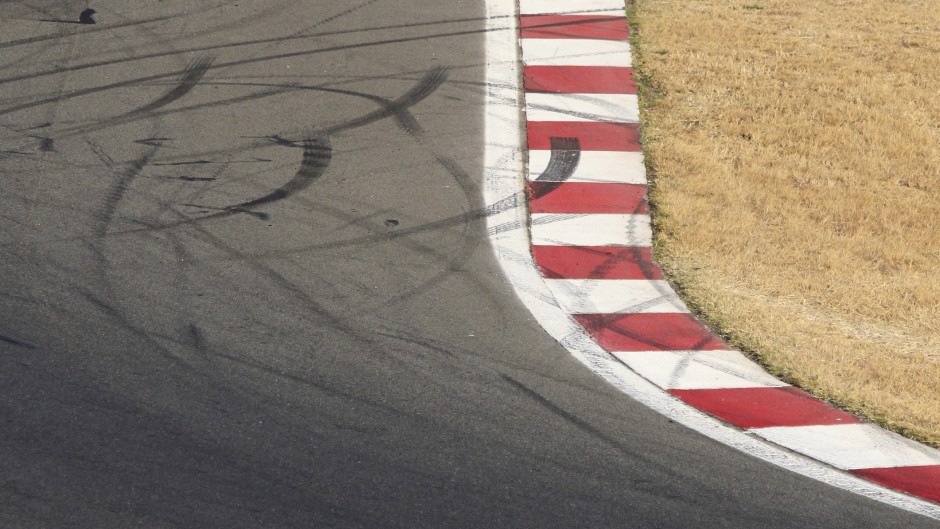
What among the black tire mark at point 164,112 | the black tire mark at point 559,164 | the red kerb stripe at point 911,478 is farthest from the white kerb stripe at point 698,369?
the black tire mark at point 164,112

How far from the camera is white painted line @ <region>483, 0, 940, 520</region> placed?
488 cm

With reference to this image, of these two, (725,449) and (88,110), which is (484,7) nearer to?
(88,110)

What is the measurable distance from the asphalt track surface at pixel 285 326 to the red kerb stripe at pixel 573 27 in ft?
2.74

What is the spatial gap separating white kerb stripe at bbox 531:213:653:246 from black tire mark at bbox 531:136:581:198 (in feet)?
1.14

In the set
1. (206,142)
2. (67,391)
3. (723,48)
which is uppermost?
(723,48)

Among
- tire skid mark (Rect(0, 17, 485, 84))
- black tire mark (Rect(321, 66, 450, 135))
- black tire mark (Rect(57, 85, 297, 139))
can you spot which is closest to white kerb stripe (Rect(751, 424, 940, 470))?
black tire mark (Rect(321, 66, 450, 135))

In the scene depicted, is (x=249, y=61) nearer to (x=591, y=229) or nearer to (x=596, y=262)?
(x=591, y=229)

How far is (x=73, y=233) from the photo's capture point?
250 inches

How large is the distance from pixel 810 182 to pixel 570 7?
348 cm

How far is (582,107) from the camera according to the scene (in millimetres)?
8352

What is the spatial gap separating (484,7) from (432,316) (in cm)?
483

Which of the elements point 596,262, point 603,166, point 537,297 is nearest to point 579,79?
point 603,166

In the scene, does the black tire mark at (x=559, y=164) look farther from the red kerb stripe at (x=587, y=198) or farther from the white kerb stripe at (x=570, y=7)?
the white kerb stripe at (x=570, y=7)

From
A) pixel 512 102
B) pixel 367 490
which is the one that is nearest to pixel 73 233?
pixel 367 490
